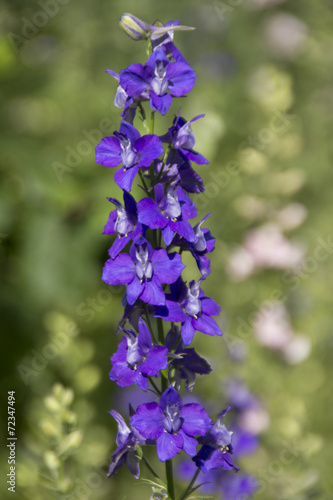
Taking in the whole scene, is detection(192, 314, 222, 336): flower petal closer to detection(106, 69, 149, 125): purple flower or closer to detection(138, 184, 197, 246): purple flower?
detection(138, 184, 197, 246): purple flower

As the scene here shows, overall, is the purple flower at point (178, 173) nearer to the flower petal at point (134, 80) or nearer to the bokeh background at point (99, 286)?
the flower petal at point (134, 80)

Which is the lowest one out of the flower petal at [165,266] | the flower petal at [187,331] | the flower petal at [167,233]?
the flower petal at [187,331]

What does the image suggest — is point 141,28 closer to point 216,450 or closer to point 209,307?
point 209,307

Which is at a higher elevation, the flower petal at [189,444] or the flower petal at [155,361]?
the flower petal at [155,361]

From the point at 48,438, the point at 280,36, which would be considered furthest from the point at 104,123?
the point at 280,36

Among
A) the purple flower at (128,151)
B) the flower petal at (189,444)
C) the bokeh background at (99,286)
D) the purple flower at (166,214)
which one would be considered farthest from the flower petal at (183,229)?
the bokeh background at (99,286)

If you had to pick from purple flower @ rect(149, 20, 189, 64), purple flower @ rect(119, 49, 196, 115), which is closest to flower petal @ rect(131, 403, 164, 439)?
purple flower @ rect(119, 49, 196, 115)
